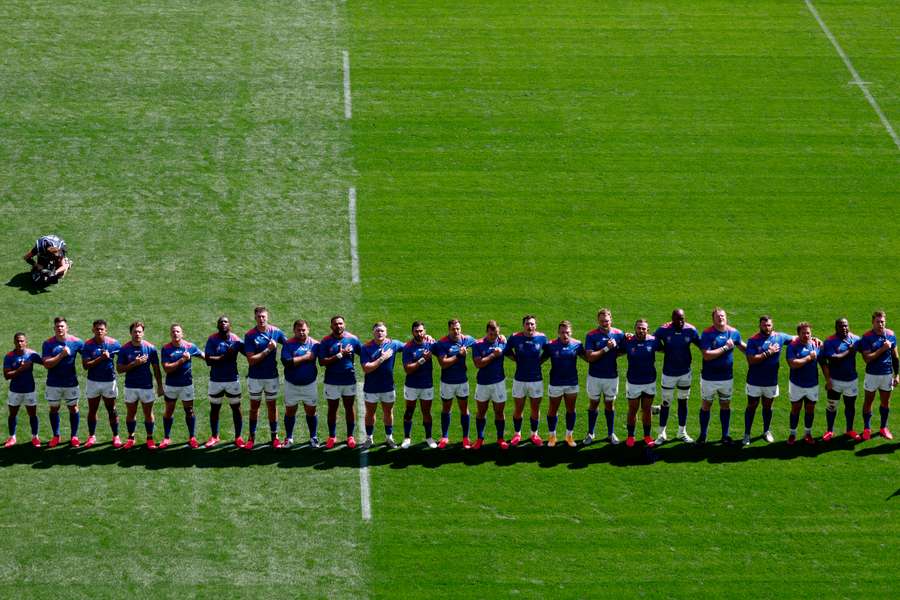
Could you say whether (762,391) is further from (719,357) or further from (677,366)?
(677,366)

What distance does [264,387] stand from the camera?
754 inches

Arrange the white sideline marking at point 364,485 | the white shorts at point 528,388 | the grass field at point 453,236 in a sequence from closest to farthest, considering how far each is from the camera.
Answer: the grass field at point 453,236 → the white sideline marking at point 364,485 → the white shorts at point 528,388

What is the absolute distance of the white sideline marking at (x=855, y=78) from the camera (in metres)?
28.3

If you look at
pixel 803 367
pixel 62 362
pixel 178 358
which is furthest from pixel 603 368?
pixel 62 362

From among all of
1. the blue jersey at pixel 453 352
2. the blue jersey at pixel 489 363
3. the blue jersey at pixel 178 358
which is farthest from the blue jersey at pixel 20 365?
the blue jersey at pixel 489 363

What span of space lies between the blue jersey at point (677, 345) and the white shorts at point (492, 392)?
2246mm

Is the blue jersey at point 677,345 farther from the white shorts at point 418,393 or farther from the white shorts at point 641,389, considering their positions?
the white shorts at point 418,393

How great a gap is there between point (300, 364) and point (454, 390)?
2.13 m

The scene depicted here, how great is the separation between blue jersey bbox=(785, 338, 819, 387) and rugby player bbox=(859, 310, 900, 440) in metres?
0.72

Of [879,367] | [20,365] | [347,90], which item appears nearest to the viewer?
[20,365]

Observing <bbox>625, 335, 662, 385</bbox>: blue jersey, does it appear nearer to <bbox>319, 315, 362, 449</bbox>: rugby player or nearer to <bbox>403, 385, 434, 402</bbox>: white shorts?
<bbox>403, 385, 434, 402</bbox>: white shorts

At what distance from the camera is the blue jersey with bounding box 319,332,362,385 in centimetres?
1894

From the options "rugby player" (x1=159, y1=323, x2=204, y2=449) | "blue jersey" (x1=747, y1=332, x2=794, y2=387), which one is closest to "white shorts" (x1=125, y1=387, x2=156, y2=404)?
"rugby player" (x1=159, y1=323, x2=204, y2=449)

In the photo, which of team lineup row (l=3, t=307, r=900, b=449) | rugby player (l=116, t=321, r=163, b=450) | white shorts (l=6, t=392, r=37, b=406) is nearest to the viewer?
rugby player (l=116, t=321, r=163, b=450)
